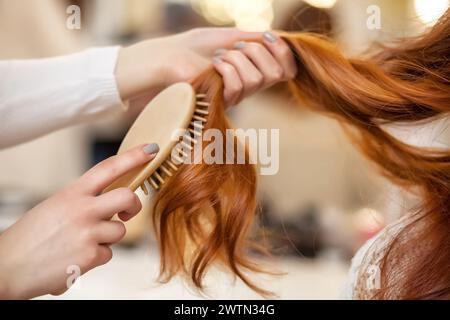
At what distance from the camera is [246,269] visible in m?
0.63

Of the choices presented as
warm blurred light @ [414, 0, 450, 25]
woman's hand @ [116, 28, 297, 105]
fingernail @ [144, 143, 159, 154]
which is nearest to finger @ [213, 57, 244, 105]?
woman's hand @ [116, 28, 297, 105]

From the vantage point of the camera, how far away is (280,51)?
0.57 meters

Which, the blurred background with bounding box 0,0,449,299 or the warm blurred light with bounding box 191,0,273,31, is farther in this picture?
the warm blurred light with bounding box 191,0,273,31

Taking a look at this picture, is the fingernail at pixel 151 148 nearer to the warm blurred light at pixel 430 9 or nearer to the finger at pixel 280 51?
the finger at pixel 280 51

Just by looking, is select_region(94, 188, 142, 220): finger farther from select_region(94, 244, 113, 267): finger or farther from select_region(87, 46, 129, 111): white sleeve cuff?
select_region(87, 46, 129, 111): white sleeve cuff

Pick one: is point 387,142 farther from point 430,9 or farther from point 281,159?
point 281,159

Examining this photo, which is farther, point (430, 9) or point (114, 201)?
point (430, 9)

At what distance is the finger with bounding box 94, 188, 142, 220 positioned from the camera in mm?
456

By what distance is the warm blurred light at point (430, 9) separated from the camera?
56cm

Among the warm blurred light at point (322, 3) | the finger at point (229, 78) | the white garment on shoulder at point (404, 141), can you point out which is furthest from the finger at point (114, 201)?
the warm blurred light at point (322, 3)

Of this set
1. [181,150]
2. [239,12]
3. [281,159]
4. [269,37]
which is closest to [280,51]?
[269,37]

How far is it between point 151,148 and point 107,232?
0.28 feet

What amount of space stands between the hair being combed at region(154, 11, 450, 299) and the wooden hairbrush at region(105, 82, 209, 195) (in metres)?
0.03
